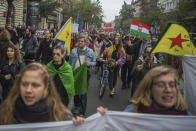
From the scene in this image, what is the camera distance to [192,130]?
7.50ft

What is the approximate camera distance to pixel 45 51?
7.18 m

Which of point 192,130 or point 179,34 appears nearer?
point 192,130

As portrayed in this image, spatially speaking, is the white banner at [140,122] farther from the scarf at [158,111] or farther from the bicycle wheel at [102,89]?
the bicycle wheel at [102,89]

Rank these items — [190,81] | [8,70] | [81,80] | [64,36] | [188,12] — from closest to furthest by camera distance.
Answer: [190,81], [8,70], [81,80], [64,36], [188,12]

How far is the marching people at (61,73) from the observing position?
4566mm

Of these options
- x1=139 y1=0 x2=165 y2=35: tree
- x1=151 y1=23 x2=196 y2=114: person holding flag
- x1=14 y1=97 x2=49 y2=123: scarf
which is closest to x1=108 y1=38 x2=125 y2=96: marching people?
x1=151 y1=23 x2=196 y2=114: person holding flag

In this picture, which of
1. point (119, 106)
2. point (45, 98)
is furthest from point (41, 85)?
point (119, 106)

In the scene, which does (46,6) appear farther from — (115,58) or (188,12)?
(115,58)

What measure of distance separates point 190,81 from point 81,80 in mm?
2678

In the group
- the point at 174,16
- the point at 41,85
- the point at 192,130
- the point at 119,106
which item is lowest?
the point at 119,106

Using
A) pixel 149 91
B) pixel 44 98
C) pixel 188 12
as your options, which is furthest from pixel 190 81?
pixel 188 12

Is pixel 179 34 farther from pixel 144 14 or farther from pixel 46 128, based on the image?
pixel 144 14

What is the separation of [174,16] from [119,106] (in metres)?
35.0

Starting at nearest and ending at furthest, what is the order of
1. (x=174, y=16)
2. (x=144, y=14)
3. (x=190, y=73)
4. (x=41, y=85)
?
(x=41, y=85) → (x=190, y=73) → (x=174, y=16) → (x=144, y=14)
